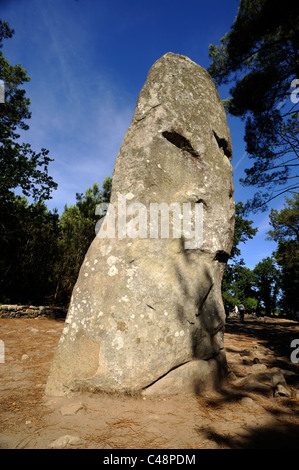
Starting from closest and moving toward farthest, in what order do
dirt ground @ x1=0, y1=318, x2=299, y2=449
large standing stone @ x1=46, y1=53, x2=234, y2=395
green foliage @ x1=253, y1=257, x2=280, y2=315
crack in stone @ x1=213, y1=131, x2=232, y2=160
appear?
dirt ground @ x1=0, y1=318, x2=299, y2=449 → large standing stone @ x1=46, y1=53, x2=234, y2=395 → crack in stone @ x1=213, y1=131, x2=232, y2=160 → green foliage @ x1=253, y1=257, x2=280, y2=315

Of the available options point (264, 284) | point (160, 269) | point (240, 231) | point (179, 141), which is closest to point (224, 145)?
point (179, 141)

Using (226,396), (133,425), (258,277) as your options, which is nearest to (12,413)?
(133,425)

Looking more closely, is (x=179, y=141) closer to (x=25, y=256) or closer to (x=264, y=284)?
(x=25, y=256)

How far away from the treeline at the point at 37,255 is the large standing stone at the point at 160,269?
7.59 m

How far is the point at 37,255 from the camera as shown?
10094mm

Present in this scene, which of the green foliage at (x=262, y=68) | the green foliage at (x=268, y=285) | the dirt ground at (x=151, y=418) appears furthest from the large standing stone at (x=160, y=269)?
the green foliage at (x=268, y=285)

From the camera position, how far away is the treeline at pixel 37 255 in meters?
9.39

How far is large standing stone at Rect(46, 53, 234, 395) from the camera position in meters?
2.42

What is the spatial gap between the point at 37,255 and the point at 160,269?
8.64 metres

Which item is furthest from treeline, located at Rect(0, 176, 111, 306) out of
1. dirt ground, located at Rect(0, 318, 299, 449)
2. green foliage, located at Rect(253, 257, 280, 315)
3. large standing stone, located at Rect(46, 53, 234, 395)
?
green foliage, located at Rect(253, 257, 280, 315)

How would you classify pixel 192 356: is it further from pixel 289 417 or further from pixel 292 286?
pixel 292 286

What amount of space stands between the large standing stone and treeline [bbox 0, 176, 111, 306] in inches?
299

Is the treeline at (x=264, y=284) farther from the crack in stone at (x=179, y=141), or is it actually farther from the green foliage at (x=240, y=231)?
the crack in stone at (x=179, y=141)

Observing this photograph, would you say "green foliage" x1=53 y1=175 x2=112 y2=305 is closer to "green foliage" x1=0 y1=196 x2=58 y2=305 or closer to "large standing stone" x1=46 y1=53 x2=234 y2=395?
"green foliage" x1=0 y1=196 x2=58 y2=305
